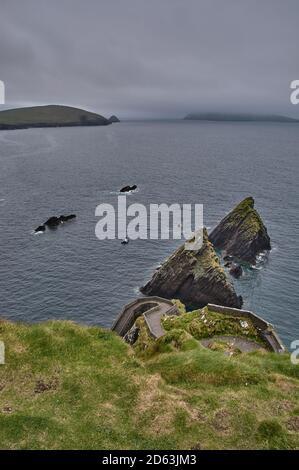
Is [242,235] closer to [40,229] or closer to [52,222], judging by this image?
[52,222]

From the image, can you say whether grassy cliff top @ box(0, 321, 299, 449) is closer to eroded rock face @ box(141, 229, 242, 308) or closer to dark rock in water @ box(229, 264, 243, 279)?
eroded rock face @ box(141, 229, 242, 308)

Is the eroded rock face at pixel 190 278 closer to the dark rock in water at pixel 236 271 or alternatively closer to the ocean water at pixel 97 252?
the ocean water at pixel 97 252

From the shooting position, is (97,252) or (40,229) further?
(40,229)

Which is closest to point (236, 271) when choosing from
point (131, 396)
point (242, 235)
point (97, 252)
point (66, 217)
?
point (242, 235)

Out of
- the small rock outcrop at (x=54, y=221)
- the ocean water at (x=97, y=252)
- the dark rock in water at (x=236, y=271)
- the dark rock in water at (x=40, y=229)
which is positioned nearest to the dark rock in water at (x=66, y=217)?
the small rock outcrop at (x=54, y=221)

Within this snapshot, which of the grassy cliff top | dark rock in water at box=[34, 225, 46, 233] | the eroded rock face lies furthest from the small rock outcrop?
the grassy cliff top
